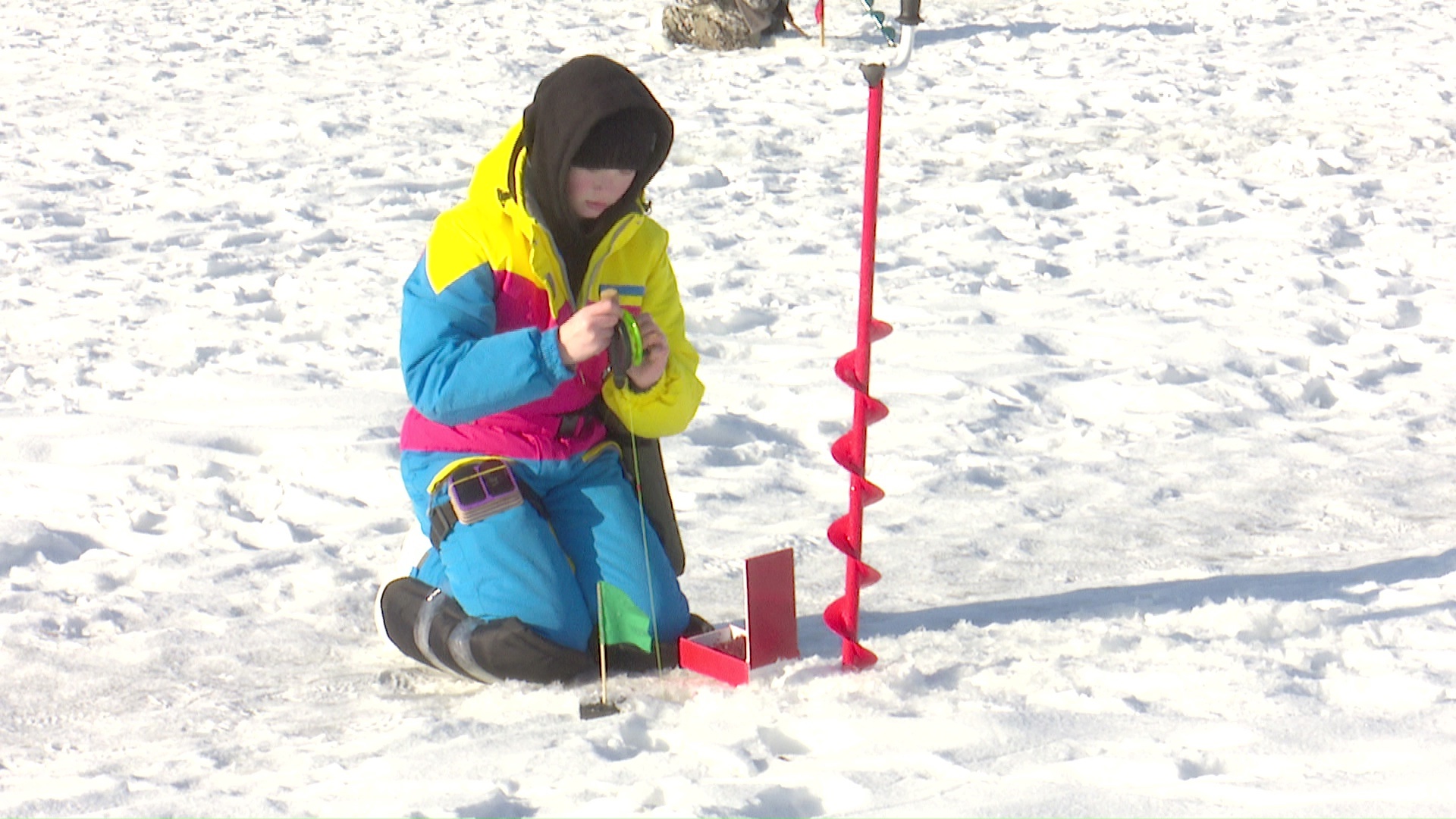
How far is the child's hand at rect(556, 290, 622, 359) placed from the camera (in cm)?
267

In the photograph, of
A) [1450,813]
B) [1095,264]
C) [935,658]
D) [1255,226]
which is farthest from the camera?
[1255,226]

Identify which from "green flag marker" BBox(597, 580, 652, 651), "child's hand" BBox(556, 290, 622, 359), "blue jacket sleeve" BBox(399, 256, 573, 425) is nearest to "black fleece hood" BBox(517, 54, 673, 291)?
"blue jacket sleeve" BBox(399, 256, 573, 425)

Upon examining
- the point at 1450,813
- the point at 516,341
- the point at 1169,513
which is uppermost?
the point at 516,341

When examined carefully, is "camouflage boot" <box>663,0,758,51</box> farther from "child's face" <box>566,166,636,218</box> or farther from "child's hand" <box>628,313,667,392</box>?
"child's hand" <box>628,313,667,392</box>

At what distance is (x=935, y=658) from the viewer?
2975 mm

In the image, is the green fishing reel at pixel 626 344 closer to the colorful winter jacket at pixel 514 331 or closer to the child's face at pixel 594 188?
the colorful winter jacket at pixel 514 331

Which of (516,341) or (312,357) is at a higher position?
(516,341)

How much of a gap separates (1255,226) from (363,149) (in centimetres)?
447

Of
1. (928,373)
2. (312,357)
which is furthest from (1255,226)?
(312,357)

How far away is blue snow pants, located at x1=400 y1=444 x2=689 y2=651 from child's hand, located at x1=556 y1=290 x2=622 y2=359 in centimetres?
43

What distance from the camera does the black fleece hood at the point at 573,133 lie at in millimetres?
2799

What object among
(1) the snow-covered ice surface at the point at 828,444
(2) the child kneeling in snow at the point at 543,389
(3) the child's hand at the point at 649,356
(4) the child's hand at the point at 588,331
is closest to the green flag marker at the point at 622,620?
(2) the child kneeling in snow at the point at 543,389

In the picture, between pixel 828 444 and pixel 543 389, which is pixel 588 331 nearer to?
pixel 543 389

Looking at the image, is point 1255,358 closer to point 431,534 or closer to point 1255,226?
point 1255,226
